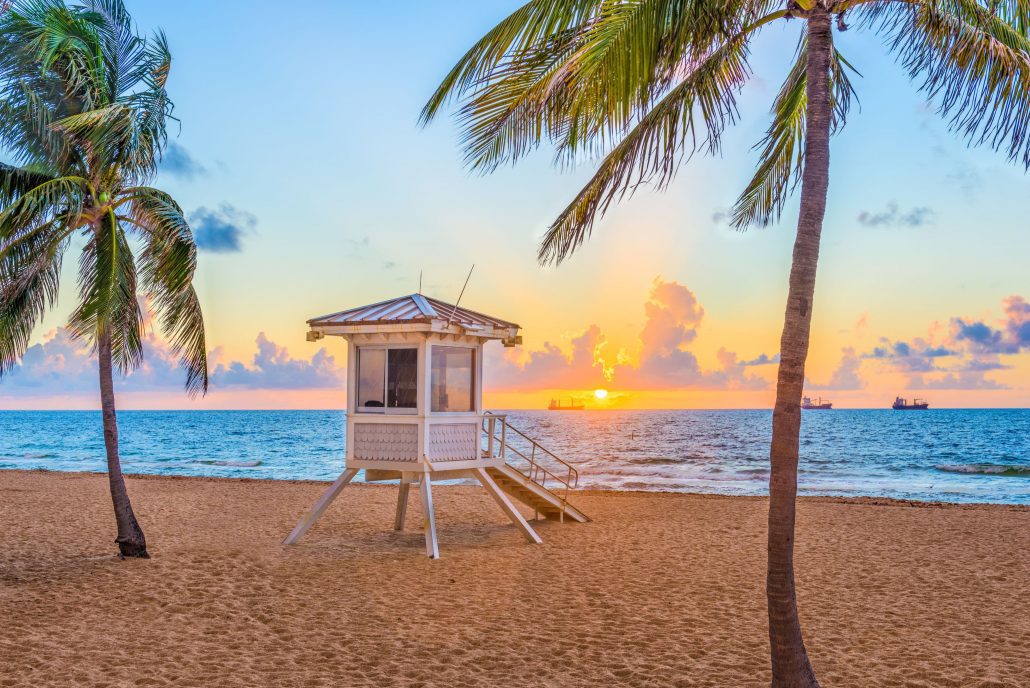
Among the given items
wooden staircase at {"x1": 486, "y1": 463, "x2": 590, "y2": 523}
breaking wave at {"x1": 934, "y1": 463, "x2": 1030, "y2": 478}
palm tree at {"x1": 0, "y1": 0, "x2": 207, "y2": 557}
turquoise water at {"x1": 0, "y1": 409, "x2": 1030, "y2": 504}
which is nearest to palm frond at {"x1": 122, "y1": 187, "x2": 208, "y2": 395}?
palm tree at {"x1": 0, "y1": 0, "x2": 207, "y2": 557}

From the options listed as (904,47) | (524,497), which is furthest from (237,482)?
(904,47)

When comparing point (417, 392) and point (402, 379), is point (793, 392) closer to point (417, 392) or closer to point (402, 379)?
point (417, 392)

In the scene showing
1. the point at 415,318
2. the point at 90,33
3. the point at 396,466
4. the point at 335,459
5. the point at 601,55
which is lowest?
the point at 335,459

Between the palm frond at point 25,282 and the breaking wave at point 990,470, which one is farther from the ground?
the palm frond at point 25,282

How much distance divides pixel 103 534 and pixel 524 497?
6.81 m

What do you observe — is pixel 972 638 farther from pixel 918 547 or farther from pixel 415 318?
pixel 415 318

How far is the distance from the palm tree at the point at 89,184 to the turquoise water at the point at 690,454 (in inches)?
733

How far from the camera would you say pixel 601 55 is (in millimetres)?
5379

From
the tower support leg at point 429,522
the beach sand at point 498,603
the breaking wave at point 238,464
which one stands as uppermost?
the tower support leg at point 429,522

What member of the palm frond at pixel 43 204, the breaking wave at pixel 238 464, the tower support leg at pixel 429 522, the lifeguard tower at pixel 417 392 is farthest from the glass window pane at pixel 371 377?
the breaking wave at pixel 238 464

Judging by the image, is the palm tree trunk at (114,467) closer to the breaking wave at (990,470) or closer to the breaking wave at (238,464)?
the breaking wave at (238,464)

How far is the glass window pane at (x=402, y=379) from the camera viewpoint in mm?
11984

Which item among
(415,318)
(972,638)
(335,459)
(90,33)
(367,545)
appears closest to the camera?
(972,638)

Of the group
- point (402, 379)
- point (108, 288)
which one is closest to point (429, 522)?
point (402, 379)
